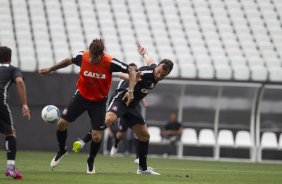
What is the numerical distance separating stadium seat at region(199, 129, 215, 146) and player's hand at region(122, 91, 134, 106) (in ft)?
42.0

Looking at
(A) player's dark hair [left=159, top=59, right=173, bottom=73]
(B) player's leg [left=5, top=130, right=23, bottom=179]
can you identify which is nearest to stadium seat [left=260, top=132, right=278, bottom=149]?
(A) player's dark hair [left=159, top=59, right=173, bottom=73]

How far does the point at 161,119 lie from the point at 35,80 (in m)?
4.83

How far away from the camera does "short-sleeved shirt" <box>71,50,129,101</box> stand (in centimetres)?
1346

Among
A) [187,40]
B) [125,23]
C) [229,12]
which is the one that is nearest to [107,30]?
→ [125,23]

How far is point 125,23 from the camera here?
99.7 feet

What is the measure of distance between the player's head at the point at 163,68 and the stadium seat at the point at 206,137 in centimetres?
1325

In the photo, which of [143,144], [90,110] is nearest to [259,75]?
[143,144]

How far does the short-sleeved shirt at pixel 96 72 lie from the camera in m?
13.5

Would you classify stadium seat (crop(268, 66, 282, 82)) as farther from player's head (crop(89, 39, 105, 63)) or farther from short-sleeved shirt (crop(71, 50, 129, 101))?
player's head (crop(89, 39, 105, 63))

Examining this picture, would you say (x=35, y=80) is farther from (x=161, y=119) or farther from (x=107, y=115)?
(x=107, y=115)

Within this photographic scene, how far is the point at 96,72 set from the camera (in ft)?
44.2

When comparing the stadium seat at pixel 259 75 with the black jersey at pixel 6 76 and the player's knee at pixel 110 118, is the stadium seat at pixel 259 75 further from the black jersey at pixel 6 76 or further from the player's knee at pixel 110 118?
the black jersey at pixel 6 76

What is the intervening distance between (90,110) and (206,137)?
46.5 ft

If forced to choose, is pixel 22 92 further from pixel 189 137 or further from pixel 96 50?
pixel 189 137
